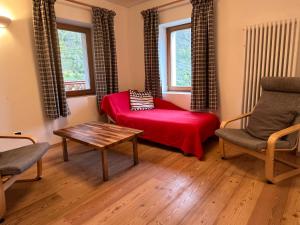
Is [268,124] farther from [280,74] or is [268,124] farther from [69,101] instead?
[69,101]

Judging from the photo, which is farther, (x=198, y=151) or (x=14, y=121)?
(x=14, y=121)

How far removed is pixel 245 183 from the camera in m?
1.92

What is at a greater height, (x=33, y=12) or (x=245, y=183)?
(x=33, y=12)

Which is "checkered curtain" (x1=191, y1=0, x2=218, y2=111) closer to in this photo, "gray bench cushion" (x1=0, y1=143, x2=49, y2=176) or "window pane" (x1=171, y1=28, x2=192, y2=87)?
"window pane" (x1=171, y1=28, x2=192, y2=87)

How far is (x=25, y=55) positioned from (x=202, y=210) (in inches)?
110

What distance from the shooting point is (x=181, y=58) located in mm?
3576

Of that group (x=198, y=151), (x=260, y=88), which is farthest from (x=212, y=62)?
(x=198, y=151)

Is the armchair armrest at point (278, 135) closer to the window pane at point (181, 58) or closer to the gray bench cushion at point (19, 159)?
the window pane at point (181, 58)

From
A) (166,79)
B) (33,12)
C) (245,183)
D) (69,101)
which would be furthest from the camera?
(166,79)

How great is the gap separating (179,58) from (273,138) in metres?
2.25

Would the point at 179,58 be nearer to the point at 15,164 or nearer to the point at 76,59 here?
the point at 76,59

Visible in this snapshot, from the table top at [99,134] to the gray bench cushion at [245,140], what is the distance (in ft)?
3.21

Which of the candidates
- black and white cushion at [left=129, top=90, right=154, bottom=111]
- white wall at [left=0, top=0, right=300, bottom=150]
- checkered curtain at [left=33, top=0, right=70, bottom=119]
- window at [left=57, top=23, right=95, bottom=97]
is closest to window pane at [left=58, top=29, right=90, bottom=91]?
window at [left=57, top=23, right=95, bottom=97]

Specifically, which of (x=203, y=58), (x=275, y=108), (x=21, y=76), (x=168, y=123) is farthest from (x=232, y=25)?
(x=21, y=76)
